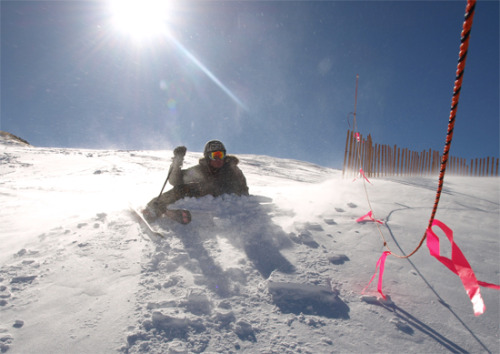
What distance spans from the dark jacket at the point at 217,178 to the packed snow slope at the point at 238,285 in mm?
628

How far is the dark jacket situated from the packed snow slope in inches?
24.7

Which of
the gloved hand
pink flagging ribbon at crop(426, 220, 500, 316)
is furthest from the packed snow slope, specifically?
the gloved hand

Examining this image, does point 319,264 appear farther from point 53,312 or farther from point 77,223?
point 77,223

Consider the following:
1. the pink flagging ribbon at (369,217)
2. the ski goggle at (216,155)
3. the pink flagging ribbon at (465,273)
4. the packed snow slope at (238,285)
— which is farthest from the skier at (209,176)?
the pink flagging ribbon at (465,273)

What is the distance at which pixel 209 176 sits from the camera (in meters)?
3.33

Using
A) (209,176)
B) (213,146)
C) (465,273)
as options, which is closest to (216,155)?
(213,146)

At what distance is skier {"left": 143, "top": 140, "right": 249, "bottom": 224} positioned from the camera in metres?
3.02

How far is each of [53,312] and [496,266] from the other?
2.61 metres

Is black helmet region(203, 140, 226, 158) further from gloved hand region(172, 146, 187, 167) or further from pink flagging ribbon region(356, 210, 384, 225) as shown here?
pink flagging ribbon region(356, 210, 384, 225)

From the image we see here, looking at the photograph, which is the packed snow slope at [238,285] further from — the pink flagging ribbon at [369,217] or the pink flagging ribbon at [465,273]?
the pink flagging ribbon at [465,273]

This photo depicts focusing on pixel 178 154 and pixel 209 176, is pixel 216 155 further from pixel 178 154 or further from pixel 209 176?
pixel 178 154

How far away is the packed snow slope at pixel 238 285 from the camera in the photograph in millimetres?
1135

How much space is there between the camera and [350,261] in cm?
175

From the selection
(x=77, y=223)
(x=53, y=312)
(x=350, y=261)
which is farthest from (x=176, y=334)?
(x=77, y=223)
